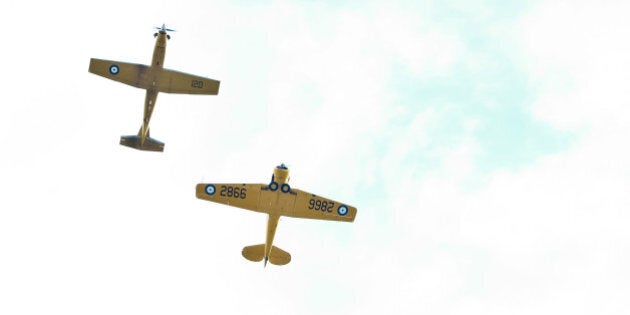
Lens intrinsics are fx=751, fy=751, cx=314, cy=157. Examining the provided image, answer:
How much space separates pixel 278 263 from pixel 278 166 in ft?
35.6

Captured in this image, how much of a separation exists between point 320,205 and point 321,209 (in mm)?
297

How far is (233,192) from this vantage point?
51.2 m

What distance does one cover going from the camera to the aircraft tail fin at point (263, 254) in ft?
187

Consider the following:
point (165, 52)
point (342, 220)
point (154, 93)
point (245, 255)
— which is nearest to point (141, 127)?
point (154, 93)

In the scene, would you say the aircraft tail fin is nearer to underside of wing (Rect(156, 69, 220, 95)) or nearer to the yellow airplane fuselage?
underside of wing (Rect(156, 69, 220, 95))

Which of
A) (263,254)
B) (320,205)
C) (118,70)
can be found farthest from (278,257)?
(118,70)

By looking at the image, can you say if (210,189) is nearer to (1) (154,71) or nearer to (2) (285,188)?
(2) (285,188)

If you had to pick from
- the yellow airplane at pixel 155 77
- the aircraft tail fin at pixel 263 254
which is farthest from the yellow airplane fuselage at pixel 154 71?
the aircraft tail fin at pixel 263 254

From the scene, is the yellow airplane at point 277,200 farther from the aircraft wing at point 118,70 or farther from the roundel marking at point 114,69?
the roundel marking at point 114,69

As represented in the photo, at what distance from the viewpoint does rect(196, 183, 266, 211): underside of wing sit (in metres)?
51.0

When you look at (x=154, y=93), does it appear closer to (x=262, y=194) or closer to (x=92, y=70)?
(x=92, y=70)

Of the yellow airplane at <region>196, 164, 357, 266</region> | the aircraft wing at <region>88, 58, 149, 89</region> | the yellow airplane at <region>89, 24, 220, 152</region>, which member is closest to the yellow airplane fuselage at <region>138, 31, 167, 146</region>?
the yellow airplane at <region>89, 24, 220, 152</region>

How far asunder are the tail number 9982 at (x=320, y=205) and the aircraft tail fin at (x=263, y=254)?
7004 mm

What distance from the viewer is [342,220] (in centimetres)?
5259
